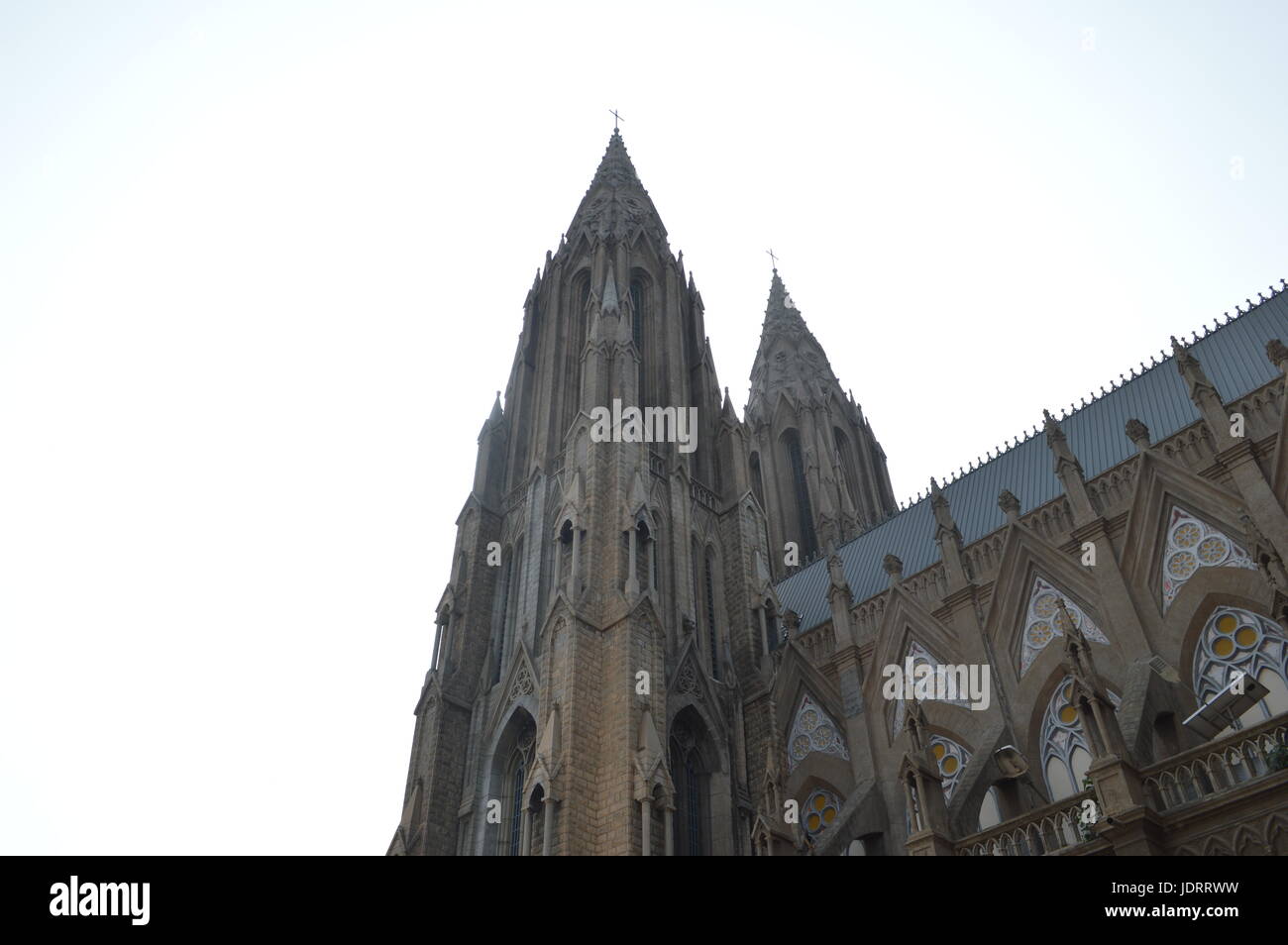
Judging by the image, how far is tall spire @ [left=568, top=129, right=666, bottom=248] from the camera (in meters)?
33.5

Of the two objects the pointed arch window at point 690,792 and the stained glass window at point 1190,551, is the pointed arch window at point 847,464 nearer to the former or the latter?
the pointed arch window at point 690,792

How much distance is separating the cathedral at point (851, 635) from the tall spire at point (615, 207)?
94 cm

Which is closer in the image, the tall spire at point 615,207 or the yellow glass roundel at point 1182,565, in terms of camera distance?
the yellow glass roundel at point 1182,565

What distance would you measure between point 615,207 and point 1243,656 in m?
24.3

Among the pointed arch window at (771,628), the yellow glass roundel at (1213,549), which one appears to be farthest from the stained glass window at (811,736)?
the yellow glass roundel at (1213,549)

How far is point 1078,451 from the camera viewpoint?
24.9m

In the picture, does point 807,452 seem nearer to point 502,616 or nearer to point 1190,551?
point 502,616

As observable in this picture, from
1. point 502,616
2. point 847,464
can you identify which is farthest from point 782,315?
point 502,616

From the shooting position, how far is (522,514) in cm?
2767

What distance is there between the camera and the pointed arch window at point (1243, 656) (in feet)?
55.3

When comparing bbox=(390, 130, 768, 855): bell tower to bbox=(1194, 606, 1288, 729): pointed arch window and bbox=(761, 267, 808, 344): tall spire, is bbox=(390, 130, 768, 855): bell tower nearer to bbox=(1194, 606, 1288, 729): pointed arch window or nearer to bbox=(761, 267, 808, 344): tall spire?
bbox=(1194, 606, 1288, 729): pointed arch window

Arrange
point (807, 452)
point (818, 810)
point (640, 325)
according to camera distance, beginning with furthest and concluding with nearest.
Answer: point (807, 452), point (640, 325), point (818, 810)
